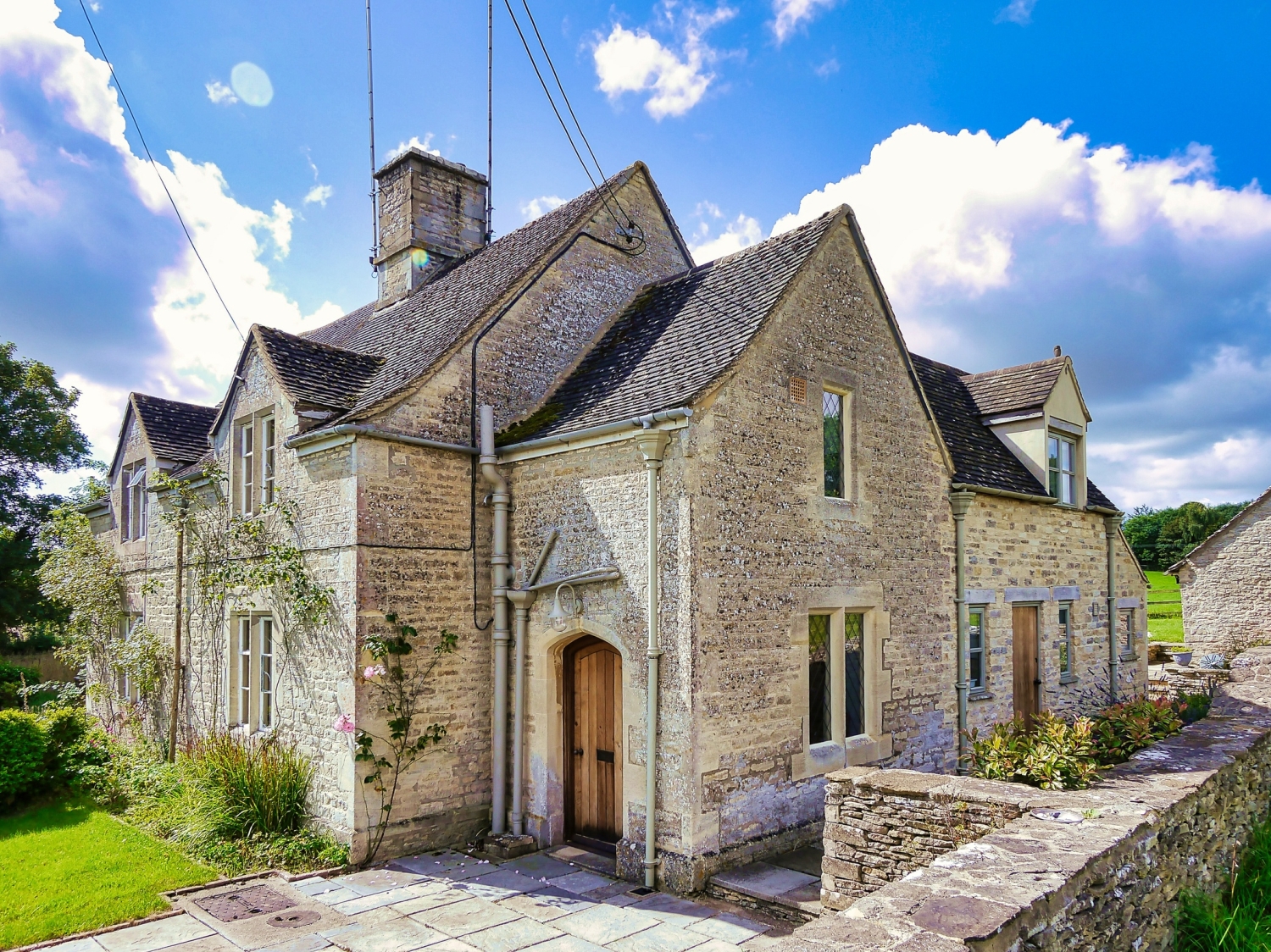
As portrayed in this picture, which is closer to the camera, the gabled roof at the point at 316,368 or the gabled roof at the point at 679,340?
the gabled roof at the point at 679,340

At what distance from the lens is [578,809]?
34.0 feet

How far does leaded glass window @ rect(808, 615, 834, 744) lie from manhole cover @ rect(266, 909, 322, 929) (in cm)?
584

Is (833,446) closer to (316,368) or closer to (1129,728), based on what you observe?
(1129,728)

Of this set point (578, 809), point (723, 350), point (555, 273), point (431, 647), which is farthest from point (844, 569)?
point (555, 273)

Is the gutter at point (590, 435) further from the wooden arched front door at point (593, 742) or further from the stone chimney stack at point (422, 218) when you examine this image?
the stone chimney stack at point (422, 218)

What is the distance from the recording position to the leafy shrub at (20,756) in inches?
487

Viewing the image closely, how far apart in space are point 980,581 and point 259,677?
443 inches

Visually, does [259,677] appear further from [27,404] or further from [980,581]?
[27,404]


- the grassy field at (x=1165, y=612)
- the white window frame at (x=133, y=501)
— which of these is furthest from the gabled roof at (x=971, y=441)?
the grassy field at (x=1165, y=612)

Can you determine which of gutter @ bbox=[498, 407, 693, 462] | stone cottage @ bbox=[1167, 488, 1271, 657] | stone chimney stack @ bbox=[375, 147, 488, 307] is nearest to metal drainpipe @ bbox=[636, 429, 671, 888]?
gutter @ bbox=[498, 407, 693, 462]

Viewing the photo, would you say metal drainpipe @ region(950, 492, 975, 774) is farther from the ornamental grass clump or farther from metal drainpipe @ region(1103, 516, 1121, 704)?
the ornamental grass clump

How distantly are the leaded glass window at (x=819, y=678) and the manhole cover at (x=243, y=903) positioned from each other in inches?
245

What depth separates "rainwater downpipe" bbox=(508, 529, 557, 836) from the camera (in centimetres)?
1033

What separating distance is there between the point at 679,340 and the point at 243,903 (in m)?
8.15
